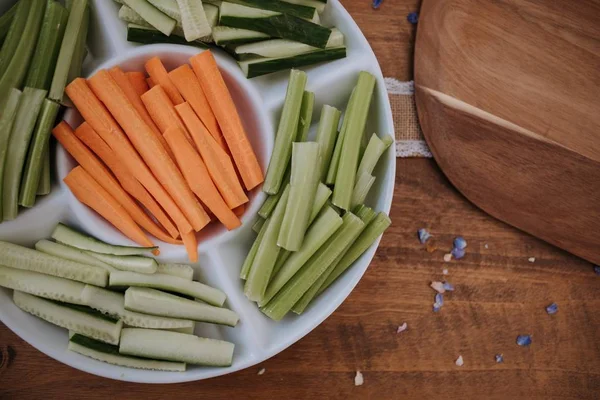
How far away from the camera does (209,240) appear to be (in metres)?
2.01

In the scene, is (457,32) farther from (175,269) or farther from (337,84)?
(175,269)

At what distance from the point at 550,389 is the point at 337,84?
4.83 feet

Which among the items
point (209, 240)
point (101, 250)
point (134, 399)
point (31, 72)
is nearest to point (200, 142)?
point (209, 240)

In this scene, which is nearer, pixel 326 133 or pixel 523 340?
pixel 326 133

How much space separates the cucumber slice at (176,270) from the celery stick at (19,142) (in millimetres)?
510

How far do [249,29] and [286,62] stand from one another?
0.16 meters

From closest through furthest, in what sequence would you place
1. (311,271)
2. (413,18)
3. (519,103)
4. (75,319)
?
(75,319)
(311,271)
(519,103)
(413,18)

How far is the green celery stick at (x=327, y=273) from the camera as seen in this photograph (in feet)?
6.51

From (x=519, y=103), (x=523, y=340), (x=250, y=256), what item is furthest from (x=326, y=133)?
(x=523, y=340)

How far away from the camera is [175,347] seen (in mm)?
1898

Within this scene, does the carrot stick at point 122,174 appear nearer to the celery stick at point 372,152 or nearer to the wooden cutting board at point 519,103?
the celery stick at point 372,152

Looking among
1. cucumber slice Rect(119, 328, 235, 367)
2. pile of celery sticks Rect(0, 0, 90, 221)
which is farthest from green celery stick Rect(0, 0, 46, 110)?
cucumber slice Rect(119, 328, 235, 367)

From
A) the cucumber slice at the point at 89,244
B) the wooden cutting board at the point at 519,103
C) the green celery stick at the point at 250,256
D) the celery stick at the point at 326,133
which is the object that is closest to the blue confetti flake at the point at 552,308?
the wooden cutting board at the point at 519,103

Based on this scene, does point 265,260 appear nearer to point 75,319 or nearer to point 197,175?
point 197,175
